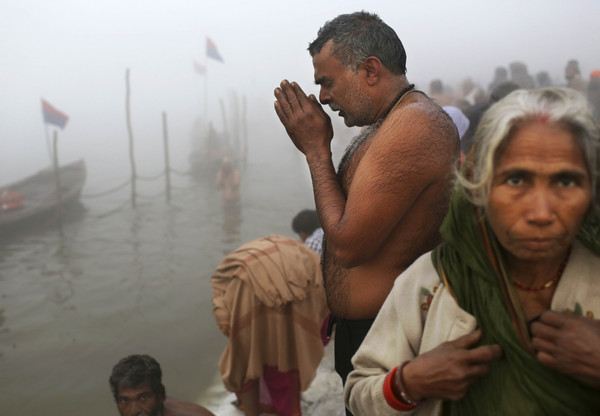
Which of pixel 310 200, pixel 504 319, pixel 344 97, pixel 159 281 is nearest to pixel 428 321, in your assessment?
pixel 504 319

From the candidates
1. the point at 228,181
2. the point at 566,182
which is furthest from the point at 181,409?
the point at 228,181

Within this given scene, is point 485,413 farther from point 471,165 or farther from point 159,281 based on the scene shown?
point 159,281

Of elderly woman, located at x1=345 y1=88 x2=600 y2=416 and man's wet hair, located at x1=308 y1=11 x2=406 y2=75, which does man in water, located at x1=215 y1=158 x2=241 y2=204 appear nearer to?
man's wet hair, located at x1=308 y1=11 x2=406 y2=75

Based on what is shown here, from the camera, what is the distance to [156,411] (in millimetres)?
3398

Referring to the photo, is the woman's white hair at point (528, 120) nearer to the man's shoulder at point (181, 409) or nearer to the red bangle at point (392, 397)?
the red bangle at point (392, 397)

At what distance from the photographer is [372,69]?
189cm

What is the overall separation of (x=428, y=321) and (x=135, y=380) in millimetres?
2682

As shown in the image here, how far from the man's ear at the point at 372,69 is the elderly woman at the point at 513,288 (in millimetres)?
783

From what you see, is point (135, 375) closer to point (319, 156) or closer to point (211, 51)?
point (319, 156)

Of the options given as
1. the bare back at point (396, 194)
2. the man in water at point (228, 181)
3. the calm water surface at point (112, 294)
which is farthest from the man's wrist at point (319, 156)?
the man in water at point (228, 181)

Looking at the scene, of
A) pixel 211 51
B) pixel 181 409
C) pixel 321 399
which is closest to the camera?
pixel 181 409

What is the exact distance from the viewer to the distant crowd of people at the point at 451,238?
1.08 m

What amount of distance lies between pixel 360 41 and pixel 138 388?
269cm

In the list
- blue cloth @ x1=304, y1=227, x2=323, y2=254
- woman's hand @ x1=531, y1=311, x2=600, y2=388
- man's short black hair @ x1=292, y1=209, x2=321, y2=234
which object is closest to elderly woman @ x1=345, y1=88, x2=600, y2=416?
woman's hand @ x1=531, y1=311, x2=600, y2=388
